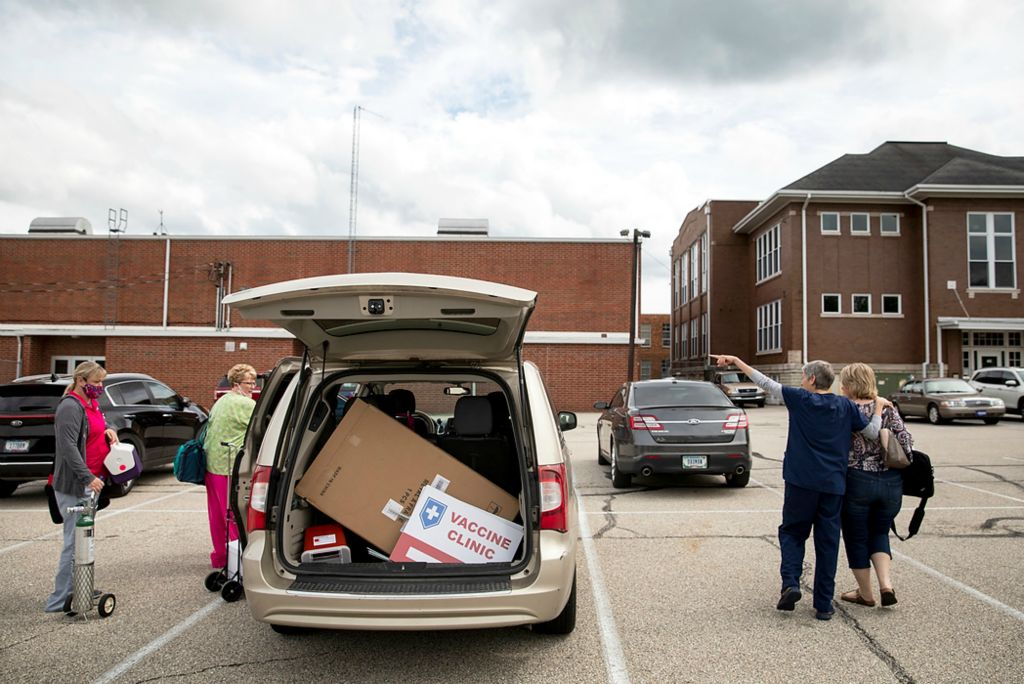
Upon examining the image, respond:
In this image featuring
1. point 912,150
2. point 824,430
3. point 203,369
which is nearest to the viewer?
point 824,430

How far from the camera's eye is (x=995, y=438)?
1611cm

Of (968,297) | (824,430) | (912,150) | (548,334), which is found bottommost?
(824,430)

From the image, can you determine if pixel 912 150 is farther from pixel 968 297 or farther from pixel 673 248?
pixel 673 248

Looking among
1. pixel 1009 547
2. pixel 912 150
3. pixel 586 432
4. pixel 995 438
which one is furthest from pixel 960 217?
pixel 1009 547

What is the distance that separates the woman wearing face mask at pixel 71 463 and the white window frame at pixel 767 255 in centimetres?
3438

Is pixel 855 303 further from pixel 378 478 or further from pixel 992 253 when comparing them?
pixel 378 478

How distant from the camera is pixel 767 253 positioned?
3738 centimetres

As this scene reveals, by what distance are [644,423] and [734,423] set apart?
1.12 metres

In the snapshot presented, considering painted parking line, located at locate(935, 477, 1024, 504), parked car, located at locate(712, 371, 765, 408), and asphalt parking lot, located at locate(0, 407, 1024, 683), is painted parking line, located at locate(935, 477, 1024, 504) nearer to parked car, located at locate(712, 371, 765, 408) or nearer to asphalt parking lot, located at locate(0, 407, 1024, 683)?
asphalt parking lot, located at locate(0, 407, 1024, 683)

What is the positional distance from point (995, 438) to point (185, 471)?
17.1m

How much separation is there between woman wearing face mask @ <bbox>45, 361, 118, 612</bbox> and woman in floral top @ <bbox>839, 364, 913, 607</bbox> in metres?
4.93

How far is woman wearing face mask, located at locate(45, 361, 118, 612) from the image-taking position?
4.67m

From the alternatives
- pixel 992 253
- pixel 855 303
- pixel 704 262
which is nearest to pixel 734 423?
pixel 855 303

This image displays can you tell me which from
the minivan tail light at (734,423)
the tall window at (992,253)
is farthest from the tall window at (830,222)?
the minivan tail light at (734,423)
